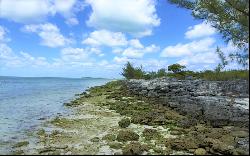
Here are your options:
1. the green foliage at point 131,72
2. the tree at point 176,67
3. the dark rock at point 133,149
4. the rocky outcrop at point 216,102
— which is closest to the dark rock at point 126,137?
the dark rock at point 133,149

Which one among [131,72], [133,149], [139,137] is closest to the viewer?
[133,149]

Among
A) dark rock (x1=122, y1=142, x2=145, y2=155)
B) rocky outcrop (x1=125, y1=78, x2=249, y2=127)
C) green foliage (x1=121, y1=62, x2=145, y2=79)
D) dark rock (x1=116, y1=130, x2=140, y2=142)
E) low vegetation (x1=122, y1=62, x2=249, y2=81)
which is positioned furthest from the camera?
green foliage (x1=121, y1=62, x2=145, y2=79)

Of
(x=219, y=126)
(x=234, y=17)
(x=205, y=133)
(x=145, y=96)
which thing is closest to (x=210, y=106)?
(x=219, y=126)

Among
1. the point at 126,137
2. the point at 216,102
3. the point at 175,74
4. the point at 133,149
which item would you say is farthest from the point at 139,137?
the point at 175,74

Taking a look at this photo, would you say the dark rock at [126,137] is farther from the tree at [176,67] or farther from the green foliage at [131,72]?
the green foliage at [131,72]

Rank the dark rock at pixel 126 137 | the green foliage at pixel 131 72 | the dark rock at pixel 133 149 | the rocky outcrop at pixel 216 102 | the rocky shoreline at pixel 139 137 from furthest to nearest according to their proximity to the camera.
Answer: the green foliage at pixel 131 72 < the rocky outcrop at pixel 216 102 < the dark rock at pixel 126 137 < the rocky shoreline at pixel 139 137 < the dark rock at pixel 133 149

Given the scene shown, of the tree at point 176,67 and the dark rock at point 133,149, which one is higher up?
the tree at point 176,67

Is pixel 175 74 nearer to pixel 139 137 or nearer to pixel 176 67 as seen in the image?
pixel 176 67

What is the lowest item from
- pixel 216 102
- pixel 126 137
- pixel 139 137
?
pixel 139 137

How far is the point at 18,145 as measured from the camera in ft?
Answer: 59.5

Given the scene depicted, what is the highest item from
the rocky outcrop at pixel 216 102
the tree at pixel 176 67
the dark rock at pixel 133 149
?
the tree at pixel 176 67

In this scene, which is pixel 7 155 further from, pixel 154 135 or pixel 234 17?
pixel 234 17

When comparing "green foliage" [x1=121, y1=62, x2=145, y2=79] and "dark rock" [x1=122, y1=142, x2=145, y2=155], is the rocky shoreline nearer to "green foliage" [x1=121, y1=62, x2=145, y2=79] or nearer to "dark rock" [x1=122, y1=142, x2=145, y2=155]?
"dark rock" [x1=122, y1=142, x2=145, y2=155]

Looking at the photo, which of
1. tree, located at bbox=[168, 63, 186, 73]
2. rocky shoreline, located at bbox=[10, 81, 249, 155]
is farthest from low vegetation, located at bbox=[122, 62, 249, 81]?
rocky shoreline, located at bbox=[10, 81, 249, 155]
